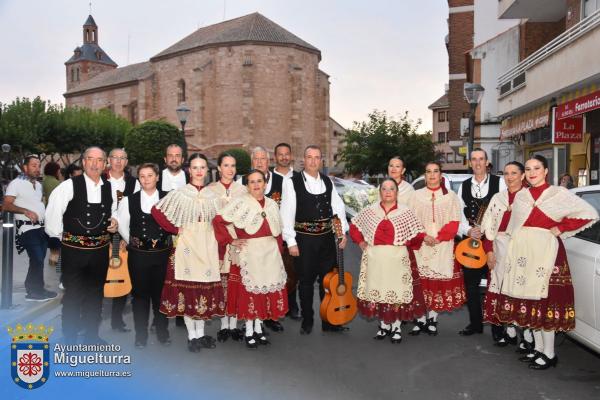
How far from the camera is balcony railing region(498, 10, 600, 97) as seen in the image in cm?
1248

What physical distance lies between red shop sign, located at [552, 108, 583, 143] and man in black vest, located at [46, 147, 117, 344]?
38.5 ft

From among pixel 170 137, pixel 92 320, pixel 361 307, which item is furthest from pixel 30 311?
pixel 170 137

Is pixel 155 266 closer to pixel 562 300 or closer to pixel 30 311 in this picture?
pixel 30 311

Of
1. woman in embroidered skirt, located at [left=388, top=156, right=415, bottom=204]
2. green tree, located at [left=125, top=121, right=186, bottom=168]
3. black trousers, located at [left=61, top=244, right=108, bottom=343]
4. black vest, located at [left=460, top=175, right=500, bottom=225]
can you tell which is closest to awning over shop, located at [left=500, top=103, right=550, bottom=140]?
black vest, located at [left=460, top=175, right=500, bottom=225]

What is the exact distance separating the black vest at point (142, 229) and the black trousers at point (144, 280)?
3.2 inches

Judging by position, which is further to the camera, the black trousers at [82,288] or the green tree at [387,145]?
the green tree at [387,145]

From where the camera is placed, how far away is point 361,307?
6145 mm

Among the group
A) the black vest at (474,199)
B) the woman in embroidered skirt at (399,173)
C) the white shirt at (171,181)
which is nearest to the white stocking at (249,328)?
the white shirt at (171,181)

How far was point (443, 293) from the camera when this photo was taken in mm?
6215

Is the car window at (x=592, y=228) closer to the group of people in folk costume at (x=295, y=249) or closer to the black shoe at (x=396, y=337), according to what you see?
the group of people in folk costume at (x=295, y=249)

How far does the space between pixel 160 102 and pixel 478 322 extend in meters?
53.8

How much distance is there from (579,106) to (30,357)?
12.2m

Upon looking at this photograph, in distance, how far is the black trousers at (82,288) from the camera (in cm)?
553

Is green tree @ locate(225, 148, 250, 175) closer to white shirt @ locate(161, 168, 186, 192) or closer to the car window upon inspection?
white shirt @ locate(161, 168, 186, 192)
